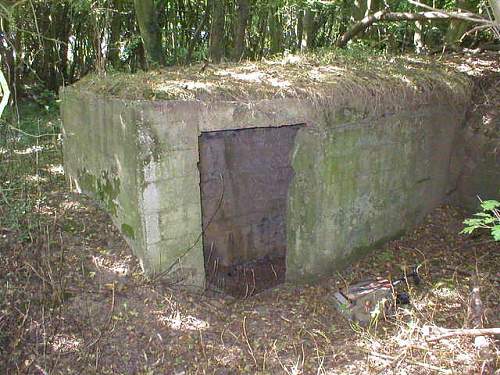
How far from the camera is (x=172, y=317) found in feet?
13.8

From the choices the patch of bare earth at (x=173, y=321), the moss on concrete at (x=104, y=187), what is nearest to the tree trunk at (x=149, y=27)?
the moss on concrete at (x=104, y=187)

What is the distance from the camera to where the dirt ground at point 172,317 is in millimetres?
3658

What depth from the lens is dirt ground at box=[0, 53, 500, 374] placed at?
3.66 metres

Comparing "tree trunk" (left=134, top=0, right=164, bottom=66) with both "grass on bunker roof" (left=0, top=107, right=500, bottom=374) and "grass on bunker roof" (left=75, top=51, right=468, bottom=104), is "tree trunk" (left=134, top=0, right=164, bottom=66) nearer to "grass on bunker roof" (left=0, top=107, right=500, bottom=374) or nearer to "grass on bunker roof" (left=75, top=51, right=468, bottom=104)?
"grass on bunker roof" (left=75, top=51, right=468, bottom=104)

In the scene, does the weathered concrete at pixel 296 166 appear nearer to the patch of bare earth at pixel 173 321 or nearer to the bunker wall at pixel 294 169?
the bunker wall at pixel 294 169

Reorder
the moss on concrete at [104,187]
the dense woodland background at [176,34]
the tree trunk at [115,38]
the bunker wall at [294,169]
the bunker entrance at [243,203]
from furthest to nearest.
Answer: the tree trunk at [115,38], the dense woodland background at [176,34], the bunker entrance at [243,203], the moss on concrete at [104,187], the bunker wall at [294,169]

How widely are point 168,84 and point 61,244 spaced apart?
1.89 m

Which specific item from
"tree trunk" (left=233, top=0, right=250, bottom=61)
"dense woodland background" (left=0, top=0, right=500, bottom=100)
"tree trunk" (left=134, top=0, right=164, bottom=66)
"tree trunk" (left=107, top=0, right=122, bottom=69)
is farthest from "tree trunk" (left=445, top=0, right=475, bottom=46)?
"tree trunk" (left=107, top=0, right=122, bottom=69)

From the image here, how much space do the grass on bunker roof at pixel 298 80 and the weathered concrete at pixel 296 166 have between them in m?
0.11

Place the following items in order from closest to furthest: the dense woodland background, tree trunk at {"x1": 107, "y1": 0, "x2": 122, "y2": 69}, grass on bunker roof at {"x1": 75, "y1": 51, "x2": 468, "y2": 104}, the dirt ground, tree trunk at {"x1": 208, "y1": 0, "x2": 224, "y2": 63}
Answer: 1. the dirt ground
2. grass on bunker roof at {"x1": 75, "y1": 51, "x2": 468, "y2": 104}
3. tree trunk at {"x1": 208, "y1": 0, "x2": 224, "y2": 63}
4. the dense woodland background
5. tree trunk at {"x1": 107, "y1": 0, "x2": 122, "y2": 69}

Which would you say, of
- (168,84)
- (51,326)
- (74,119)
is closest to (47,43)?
(74,119)

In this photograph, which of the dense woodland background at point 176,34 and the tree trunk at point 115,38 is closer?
the dense woodland background at point 176,34

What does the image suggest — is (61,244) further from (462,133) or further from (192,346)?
(462,133)

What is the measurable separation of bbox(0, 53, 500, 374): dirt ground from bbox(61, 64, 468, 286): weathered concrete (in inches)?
13.0
